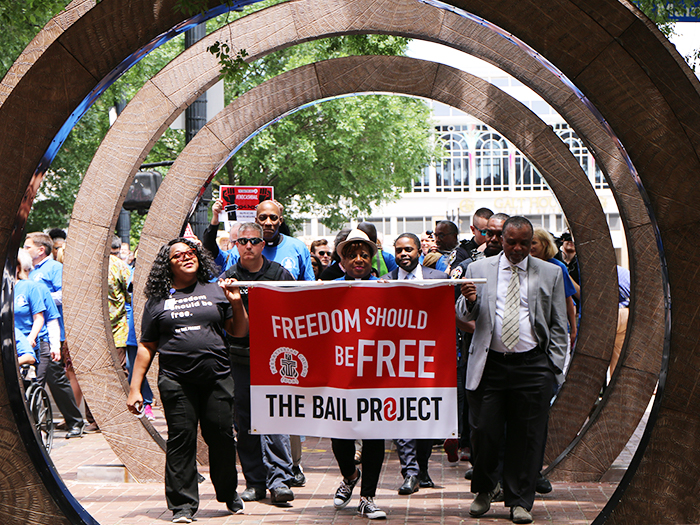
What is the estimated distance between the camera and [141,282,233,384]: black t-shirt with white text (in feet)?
22.7

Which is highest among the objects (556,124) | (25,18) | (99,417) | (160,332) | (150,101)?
(556,124)

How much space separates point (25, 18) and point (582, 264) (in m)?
6.02

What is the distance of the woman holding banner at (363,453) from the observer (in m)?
6.84

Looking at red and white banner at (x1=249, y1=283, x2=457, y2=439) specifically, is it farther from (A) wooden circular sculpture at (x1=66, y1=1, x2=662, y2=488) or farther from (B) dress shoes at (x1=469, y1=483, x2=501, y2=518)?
(A) wooden circular sculpture at (x1=66, y1=1, x2=662, y2=488)

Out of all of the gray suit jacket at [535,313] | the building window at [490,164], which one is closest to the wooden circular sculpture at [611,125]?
the gray suit jacket at [535,313]

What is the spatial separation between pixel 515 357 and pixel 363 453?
135cm

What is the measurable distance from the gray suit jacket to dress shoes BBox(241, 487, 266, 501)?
2.10 metres

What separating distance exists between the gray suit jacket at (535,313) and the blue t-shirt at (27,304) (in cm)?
507

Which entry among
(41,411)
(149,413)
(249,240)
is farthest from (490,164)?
(249,240)

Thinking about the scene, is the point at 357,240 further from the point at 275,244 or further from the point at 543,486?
the point at 543,486

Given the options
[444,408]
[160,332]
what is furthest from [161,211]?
[444,408]

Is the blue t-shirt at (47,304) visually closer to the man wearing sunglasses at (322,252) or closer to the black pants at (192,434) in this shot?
the black pants at (192,434)

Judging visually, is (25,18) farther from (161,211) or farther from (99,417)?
(99,417)

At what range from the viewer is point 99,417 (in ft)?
27.9
